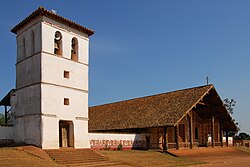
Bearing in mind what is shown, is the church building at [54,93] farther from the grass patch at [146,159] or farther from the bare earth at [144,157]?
the grass patch at [146,159]

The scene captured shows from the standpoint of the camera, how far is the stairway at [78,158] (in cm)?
1965

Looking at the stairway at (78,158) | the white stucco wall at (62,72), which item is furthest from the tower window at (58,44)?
the stairway at (78,158)

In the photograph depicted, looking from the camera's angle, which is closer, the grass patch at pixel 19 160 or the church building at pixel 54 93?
the grass patch at pixel 19 160

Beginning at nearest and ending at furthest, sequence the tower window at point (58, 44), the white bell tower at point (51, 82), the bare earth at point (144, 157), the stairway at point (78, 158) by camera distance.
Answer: the bare earth at point (144, 157) < the stairway at point (78, 158) < the white bell tower at point (51, 82) < the tower window at point (58, 44)

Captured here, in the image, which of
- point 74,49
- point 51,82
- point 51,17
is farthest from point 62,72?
point 51,17

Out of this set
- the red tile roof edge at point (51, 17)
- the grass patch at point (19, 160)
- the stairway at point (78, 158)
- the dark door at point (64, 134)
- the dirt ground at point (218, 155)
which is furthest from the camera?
the dirt ground at point (218, 155)

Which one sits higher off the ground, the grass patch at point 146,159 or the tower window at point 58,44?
the tower window at point 58,44

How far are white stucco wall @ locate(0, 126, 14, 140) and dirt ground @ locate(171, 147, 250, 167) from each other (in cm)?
1351

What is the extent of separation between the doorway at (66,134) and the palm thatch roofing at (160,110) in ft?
28.0

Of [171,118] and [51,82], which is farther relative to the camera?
[171,118]

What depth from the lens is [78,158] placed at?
68.2ft

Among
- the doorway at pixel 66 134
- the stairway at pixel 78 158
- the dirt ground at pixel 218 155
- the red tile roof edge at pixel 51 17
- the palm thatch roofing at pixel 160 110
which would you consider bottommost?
Result: the dirt ground at pixel 218 155

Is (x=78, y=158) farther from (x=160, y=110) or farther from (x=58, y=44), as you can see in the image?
(x=160, y=110)

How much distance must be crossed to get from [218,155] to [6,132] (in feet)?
65.2
